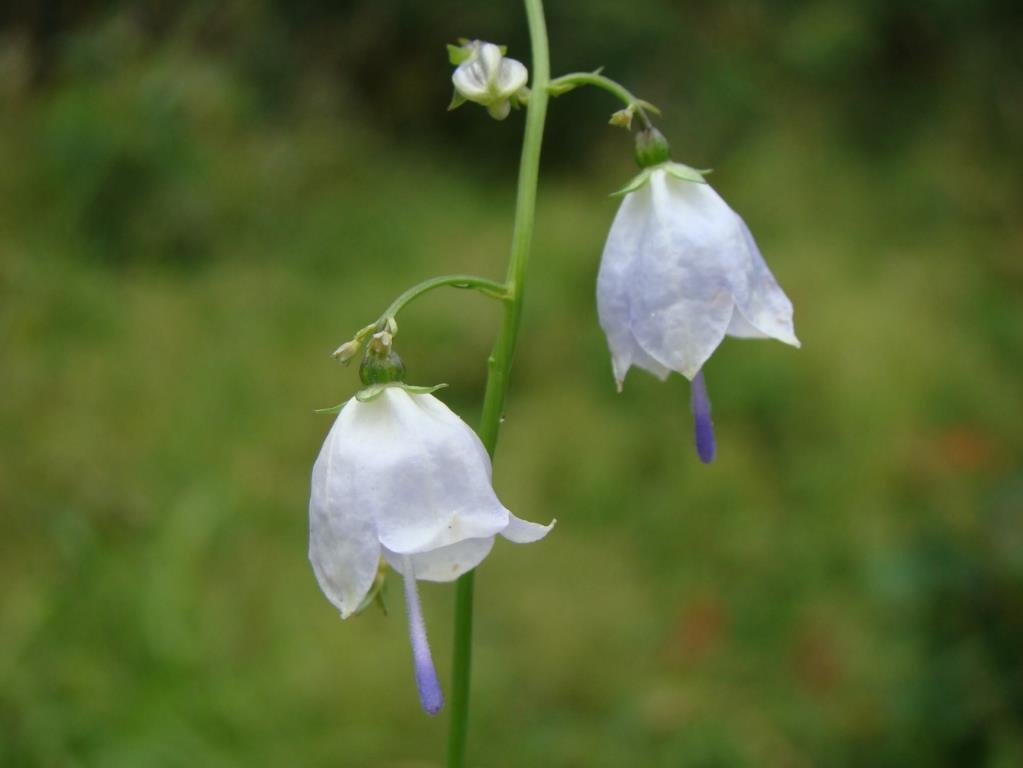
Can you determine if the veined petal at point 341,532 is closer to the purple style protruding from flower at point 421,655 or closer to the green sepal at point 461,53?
the purple style protruding from flower at point 421,655

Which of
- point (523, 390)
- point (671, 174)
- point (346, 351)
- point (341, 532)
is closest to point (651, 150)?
point (671, 174)

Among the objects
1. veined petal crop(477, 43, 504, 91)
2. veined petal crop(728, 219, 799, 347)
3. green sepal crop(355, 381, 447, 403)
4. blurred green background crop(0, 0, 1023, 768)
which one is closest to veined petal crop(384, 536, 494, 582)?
green sepal crop(355, 381, 447, 403)

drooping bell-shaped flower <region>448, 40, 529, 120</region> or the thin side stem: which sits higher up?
drooping bell-shaped flower <region>448, 40, 529, 120</region>

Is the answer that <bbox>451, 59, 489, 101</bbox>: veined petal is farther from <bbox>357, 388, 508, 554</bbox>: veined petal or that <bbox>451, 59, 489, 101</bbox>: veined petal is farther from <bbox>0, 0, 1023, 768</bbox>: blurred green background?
<bbox>0, 0, 1023, 768</bbox>: blurred green background

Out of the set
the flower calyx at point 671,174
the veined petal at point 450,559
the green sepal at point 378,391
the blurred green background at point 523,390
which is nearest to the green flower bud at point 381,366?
the green sepal at point 378,391

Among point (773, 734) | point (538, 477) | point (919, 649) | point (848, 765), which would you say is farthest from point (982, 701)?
point (538, 477)

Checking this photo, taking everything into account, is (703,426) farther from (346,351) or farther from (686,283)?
(346,351)
